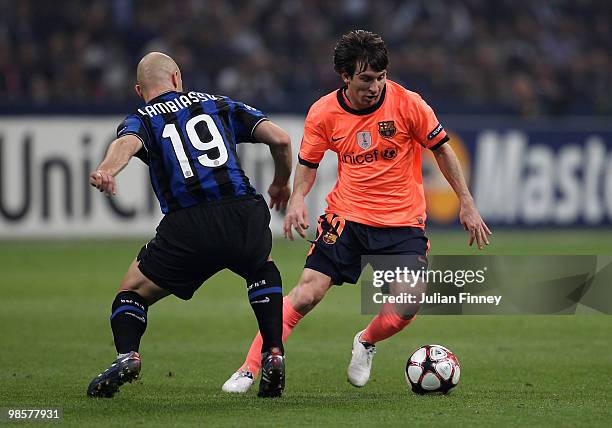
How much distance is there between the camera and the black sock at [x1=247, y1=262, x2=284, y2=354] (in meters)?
6.82

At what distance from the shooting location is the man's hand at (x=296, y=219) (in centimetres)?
705

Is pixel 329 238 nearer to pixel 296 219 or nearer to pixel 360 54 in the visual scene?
pixel 296 219

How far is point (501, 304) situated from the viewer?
924 centimetres

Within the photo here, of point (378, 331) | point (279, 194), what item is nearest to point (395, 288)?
point (378, 331)

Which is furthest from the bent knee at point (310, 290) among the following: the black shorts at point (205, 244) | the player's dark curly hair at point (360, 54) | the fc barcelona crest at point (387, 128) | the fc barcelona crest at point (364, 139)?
the player's dark curly hair at point (360, 54)

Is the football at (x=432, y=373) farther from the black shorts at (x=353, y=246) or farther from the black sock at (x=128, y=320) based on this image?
the black sock at (x=128, y=320)

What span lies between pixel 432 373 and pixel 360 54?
1.96 metres

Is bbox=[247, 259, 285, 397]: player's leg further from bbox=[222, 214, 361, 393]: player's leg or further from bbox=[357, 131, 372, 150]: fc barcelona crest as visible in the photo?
bbox=[357, 131, 372, 150]: fc barcelona crest

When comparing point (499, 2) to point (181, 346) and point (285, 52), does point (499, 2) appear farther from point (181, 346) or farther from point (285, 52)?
point (181, 346)

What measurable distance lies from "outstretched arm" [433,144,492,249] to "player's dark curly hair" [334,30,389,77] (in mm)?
675

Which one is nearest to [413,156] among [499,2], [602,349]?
[602,349]

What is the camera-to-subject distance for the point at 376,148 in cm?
749

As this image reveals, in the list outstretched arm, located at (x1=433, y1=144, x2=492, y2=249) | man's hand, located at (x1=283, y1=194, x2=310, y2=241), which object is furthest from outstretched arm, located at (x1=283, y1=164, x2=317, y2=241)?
outstretched arm, located at (x1=433, y1=144, x2=492, y2=249)

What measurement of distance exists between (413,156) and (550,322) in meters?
4.20
